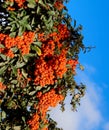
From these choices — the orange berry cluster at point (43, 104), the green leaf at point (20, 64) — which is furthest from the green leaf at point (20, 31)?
the orange berry cluster at point (43, 104)

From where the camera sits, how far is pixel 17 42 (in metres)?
9.23

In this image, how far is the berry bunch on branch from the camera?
31.1 feet

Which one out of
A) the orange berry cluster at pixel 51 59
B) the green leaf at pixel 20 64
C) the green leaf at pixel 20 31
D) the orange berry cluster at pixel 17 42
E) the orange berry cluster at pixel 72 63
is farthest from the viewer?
the orange berry cluster at pixel 72 63

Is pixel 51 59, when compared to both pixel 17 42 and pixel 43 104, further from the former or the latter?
pixel 43 104

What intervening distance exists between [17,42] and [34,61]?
1.09m

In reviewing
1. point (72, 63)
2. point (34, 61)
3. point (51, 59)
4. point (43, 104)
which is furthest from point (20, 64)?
point (72, 63)

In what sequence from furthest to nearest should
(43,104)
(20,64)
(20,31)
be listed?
(20,64) → (43,104) → (20,31)

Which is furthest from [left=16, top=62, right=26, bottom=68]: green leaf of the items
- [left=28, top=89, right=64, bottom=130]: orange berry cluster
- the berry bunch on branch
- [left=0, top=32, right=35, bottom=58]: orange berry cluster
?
[left=28, top=89, right=64, bottom=130]: orange berry cluster

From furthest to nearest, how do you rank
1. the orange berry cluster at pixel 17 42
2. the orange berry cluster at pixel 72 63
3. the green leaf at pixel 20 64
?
the orange berry cluster at pixel 72 63
the green leaf at pixel 20 64
the orange berry cluster at pixel 17 42

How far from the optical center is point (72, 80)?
10844 millimetres

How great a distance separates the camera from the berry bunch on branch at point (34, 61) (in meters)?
9.48

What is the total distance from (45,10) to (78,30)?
1.51 meters

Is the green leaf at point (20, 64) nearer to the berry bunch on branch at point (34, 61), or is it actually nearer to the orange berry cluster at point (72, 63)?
the berry bunch on branch at point (34, 61)

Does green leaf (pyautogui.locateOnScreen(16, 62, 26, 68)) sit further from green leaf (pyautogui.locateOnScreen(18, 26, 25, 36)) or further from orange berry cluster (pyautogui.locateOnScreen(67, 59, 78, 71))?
orange berry cluster (pyautogui.locateOnScreen(67, 59, 78, 71))
